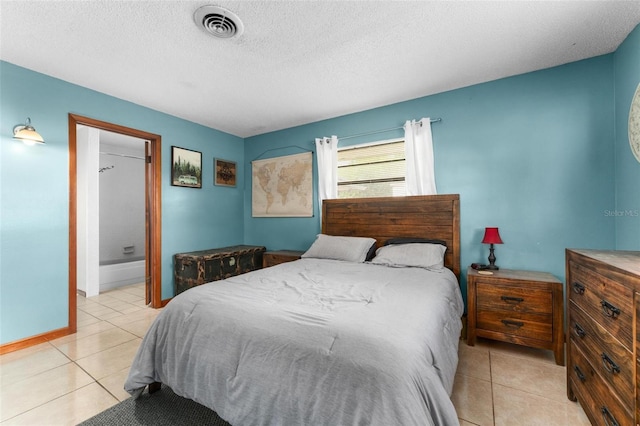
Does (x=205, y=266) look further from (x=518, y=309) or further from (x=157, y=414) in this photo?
(x=518, y=309)

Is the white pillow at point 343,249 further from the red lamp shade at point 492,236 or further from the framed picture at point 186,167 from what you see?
the framed picture at point 186,167

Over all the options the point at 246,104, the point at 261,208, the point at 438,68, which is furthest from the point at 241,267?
the point at 438,68

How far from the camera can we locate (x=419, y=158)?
10.1ft

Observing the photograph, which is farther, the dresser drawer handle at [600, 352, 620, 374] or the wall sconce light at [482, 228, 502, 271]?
the wall sconce light at [482, 228, 502, 271]

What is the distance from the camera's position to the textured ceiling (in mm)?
1776

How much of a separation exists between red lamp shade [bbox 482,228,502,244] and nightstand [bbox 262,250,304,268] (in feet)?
7.23

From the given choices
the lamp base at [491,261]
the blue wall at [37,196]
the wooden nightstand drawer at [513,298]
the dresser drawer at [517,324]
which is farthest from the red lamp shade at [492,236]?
the blue wall at [37,196]

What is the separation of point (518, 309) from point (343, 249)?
1.68 metres

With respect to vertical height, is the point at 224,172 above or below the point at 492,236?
above

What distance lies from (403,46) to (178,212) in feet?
11.1

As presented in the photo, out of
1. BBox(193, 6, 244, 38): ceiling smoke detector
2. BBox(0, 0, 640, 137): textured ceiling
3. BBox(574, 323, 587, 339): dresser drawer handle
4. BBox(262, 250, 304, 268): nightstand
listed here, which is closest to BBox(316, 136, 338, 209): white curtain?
BBox(0, 0, 640, 137): textured ceiling

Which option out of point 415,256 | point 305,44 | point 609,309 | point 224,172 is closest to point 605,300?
point 609,309

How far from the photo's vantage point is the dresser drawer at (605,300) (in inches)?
43.3

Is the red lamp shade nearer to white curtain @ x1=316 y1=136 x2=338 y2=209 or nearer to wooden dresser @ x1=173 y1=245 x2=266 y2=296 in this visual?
white curtain @ x1=316 y1=136 x2=338 y2=209
